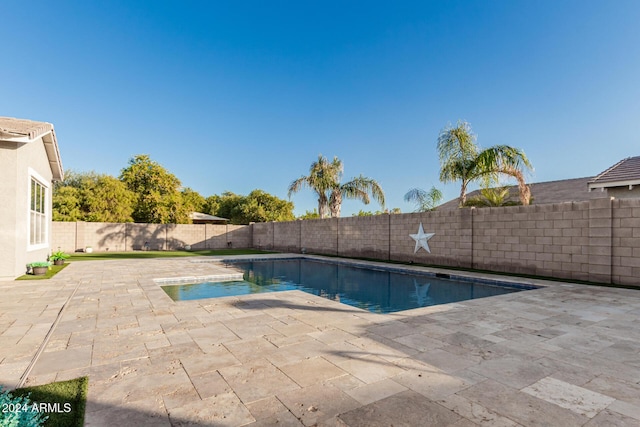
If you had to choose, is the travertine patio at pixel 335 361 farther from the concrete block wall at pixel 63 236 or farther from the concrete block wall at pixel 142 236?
the concrete block wall at pixel 142 236

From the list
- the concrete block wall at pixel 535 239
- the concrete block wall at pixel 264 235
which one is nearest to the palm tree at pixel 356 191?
the concrete block wall at pixel 264 235

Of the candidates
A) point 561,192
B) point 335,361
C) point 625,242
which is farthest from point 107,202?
point 561,192

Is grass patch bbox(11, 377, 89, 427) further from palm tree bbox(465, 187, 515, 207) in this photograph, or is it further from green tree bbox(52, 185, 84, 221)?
green tree bbox(52, 185, 84, 221)

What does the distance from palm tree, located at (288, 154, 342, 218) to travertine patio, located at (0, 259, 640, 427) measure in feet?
52.6

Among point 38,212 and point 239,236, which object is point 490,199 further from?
point 239,236

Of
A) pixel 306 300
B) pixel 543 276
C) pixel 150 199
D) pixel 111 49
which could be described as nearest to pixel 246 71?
pixel 111 49

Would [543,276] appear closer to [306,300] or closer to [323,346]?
[306,300]

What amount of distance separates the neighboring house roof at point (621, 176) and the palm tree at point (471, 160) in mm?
2100

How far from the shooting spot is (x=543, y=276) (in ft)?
29.1

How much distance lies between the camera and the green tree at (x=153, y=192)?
23969 mm

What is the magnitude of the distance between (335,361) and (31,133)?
916cm

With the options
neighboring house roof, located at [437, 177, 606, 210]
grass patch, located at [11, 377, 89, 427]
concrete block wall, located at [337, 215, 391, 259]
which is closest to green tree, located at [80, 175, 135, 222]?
concrete block wall, located at [337, 215, 391, 259]

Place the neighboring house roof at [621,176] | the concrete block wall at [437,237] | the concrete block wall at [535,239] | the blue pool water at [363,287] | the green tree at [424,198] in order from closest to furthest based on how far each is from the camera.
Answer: the blue pool water at [363,287] → the concrete block wall at [535,239] → the neighboring house roof at [621,176] → the concrete block wall at [437,237] → the green tree at [424,198]

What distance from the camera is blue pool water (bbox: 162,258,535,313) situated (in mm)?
7426
